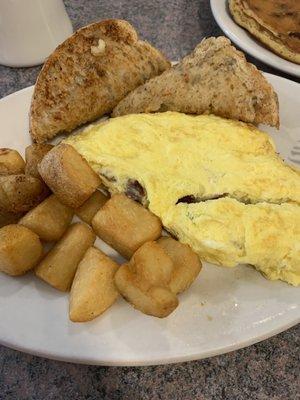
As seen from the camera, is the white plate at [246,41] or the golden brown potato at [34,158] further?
the white plate at [246,41]

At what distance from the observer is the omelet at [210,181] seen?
91 centimetres

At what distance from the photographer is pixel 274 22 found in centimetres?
149

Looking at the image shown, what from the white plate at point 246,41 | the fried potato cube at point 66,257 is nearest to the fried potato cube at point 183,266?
the fried potato cube at point 66,257

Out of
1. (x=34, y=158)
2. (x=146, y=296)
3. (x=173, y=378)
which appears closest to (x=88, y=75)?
(x=34, y=158)

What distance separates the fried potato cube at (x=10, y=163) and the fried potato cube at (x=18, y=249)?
192 mm

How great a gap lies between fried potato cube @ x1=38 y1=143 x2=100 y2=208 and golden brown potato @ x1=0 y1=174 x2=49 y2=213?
0.12ft

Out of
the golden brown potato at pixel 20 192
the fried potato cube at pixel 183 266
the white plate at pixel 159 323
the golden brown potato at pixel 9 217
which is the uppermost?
the golden brown potato at pixel 20 192

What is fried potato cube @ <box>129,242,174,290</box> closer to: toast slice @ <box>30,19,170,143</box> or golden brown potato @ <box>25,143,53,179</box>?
golden brown potato @ <box>25,143,53,179</box>

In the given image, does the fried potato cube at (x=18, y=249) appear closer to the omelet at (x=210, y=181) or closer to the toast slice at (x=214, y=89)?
the omelet at (x=210, y=181)

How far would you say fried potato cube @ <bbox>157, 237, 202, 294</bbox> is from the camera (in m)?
0.88

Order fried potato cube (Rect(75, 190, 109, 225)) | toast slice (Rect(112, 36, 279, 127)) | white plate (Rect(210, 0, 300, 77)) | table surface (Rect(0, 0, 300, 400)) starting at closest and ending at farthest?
table surface (Rect(0, 0, 300, 400)) < fried potato cube (Rect(75, 190, 109, 225)) < toast slice (Rect(112, 36, 279, 127)) < white plate (Rect(210, 0, 300, 77))

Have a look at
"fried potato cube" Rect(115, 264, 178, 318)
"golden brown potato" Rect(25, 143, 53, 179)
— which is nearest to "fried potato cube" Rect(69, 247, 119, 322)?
"fried potato cube" Rect(115, 264, 178, 318)

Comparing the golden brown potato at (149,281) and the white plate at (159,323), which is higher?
the golden brown potato at (149,281)

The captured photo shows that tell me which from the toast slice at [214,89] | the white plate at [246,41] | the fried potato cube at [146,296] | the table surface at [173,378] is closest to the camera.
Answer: the fried potato cube at [146,296]
